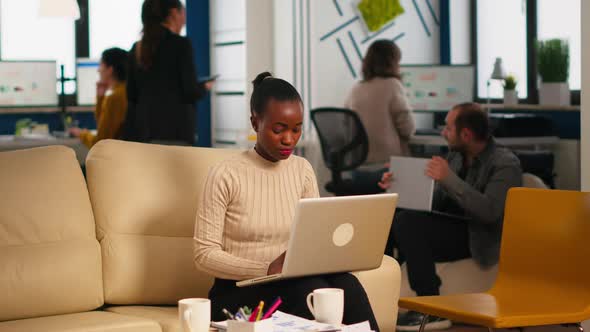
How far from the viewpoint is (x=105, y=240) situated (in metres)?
2.98

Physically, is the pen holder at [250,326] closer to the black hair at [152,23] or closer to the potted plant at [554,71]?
the black hair at [152,23]

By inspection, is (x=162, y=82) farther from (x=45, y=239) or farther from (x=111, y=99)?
(x=45, y=239)

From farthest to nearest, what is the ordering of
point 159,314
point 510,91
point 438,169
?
1. point 510,91
2. point 438,169
3. point 159,314

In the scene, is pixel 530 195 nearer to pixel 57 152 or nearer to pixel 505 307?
pixel 505 307

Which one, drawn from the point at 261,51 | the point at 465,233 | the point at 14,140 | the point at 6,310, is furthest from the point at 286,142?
the point at 261,51

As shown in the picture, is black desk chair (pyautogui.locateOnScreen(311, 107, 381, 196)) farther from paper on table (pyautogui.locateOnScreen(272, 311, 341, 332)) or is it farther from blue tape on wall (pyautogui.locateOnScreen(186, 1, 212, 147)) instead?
paper on table (pyautogui.locateOnScreen(272, 311, 341, 332))

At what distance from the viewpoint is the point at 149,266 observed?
299 cm

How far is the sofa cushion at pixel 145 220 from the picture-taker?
9.73 feet

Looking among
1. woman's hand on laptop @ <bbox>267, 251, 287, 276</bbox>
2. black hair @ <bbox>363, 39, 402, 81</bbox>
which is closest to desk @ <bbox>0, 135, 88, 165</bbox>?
black hair @ <bbox>363, 39, 402, 81</bbox>

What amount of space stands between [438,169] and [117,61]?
8.39ft

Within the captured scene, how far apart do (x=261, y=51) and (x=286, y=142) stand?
16.5ft

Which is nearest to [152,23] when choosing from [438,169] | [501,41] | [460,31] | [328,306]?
[438,169]

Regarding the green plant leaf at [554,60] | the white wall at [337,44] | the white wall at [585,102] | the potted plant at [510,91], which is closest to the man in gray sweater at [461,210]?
the white wall at [585,102]

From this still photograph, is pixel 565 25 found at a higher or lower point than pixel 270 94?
higher
